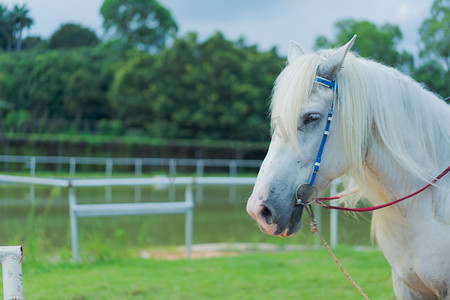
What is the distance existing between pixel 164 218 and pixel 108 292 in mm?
4797

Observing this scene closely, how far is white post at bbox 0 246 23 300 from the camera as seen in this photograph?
53.8 inches

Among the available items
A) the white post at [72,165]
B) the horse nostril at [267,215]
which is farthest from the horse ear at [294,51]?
the white post at [72,165]

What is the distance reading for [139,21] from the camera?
643 inches

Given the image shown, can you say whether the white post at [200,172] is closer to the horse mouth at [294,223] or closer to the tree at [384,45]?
the tree at [384,45]

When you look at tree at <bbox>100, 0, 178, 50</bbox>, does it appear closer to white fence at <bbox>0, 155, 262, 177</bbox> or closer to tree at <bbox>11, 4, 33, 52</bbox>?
white fence at <bbox>0, 155, 262, 177</bbox>

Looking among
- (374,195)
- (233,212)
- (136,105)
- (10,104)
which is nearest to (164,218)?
(233,212)

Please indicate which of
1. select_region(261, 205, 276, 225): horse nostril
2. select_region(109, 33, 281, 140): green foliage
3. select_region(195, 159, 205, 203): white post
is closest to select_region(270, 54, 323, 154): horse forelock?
select_region(261, 205, 276, 225): horse nostril

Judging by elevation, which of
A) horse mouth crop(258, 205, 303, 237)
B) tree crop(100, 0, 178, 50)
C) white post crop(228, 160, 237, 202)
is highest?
tree crop(100, 0, 178, 50)

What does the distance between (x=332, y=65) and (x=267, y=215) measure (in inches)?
26.1

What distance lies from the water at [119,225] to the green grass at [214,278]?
1.61 ft

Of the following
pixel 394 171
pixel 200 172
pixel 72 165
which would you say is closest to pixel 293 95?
pixel 394 171

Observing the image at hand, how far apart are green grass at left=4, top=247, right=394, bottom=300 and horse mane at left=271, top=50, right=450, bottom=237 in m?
2.14

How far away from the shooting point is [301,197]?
61.4 inches

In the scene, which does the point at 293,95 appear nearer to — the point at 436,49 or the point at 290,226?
the point at 290,226
